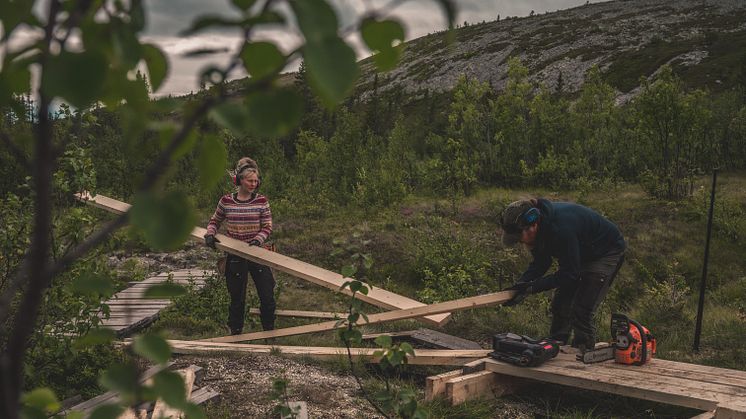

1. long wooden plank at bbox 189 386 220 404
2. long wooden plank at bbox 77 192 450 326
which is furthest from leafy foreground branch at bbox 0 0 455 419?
long wooden plank at bbox 189 386 220 404

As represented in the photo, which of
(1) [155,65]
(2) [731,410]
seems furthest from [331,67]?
(2) [731,410]

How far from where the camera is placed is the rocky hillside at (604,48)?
4200 cm

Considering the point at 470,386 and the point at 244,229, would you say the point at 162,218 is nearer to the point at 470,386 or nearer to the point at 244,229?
the point at 470,386

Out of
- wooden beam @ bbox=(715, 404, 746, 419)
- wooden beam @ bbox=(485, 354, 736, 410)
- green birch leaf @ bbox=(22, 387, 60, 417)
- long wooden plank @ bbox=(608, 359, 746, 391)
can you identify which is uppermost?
green birch leaf @ bbox=(22, 387, 60, 417)

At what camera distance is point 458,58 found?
6109 cm

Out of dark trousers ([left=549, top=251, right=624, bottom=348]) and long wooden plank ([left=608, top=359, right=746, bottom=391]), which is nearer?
long wooden plank ([left=608, top=359, right=746, bottom=391])

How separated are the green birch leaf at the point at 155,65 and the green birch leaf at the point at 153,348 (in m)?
0.32

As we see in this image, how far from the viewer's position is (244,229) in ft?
20.2

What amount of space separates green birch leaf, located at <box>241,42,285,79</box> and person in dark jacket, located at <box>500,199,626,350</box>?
4.53m

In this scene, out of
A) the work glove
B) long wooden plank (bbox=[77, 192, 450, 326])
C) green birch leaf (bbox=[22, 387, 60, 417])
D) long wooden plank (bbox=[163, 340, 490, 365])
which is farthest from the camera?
the work glove

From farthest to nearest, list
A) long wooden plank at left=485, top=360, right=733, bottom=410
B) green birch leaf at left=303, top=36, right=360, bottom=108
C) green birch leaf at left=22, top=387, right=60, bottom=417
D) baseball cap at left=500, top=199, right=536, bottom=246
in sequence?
baseball cap at left=500, top=199, right=536, bottom=246, long wooden plank at left=485, top=360, right=733, bottom=410, green birch leaf at left=22, top=387, right=60, bottom=417, green birch leaf at left=303, top=36, right=360, bottom=108

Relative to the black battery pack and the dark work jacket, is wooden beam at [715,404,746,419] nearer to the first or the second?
the black battery pack

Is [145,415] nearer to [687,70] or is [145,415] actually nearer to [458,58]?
[687,70]

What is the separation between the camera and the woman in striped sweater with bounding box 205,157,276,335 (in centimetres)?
615
